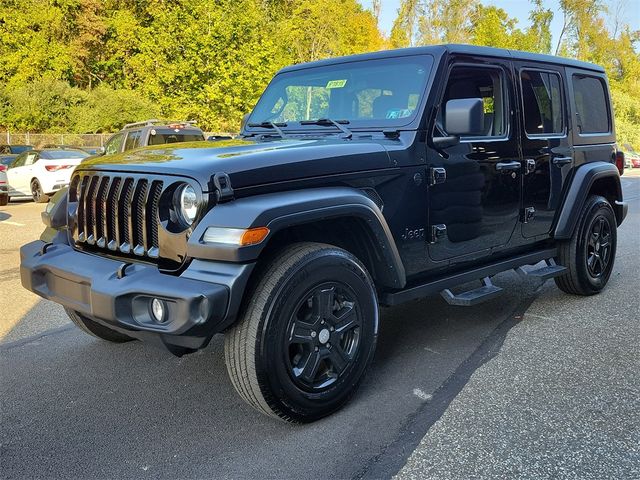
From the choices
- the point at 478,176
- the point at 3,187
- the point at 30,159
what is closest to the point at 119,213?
the point at 478,176

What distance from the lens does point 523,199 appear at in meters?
4.57

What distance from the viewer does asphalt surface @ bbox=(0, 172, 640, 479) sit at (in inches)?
111

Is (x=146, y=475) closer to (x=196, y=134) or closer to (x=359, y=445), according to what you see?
(x=359, y=445)

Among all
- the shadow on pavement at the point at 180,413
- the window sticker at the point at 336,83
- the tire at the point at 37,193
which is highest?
the window sticker at the point at 336,83

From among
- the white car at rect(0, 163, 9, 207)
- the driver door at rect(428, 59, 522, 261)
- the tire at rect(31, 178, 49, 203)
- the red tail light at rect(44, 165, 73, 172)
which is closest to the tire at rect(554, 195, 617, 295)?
the driver door at rect(428, 59, 522, 261)

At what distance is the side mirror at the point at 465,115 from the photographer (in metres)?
3.63

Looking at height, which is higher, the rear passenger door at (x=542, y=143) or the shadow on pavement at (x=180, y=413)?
the rear passenger door at (x=542, y=143)

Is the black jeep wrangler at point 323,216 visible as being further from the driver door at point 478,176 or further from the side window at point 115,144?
the side window at point 115,144

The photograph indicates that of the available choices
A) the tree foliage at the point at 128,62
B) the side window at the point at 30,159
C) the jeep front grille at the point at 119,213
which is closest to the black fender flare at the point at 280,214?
the jeep front grille at the point at 119,213

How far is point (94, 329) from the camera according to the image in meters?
4.20

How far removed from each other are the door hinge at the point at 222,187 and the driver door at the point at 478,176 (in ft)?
4.76

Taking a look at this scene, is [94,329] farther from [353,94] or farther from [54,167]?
[54,167]

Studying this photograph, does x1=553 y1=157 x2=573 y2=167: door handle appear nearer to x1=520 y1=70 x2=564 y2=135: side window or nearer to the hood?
x1=520 y1=70 x2=564 y2=135: side window

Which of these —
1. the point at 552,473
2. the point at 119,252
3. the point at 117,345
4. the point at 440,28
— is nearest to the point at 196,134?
the point at 117,345
